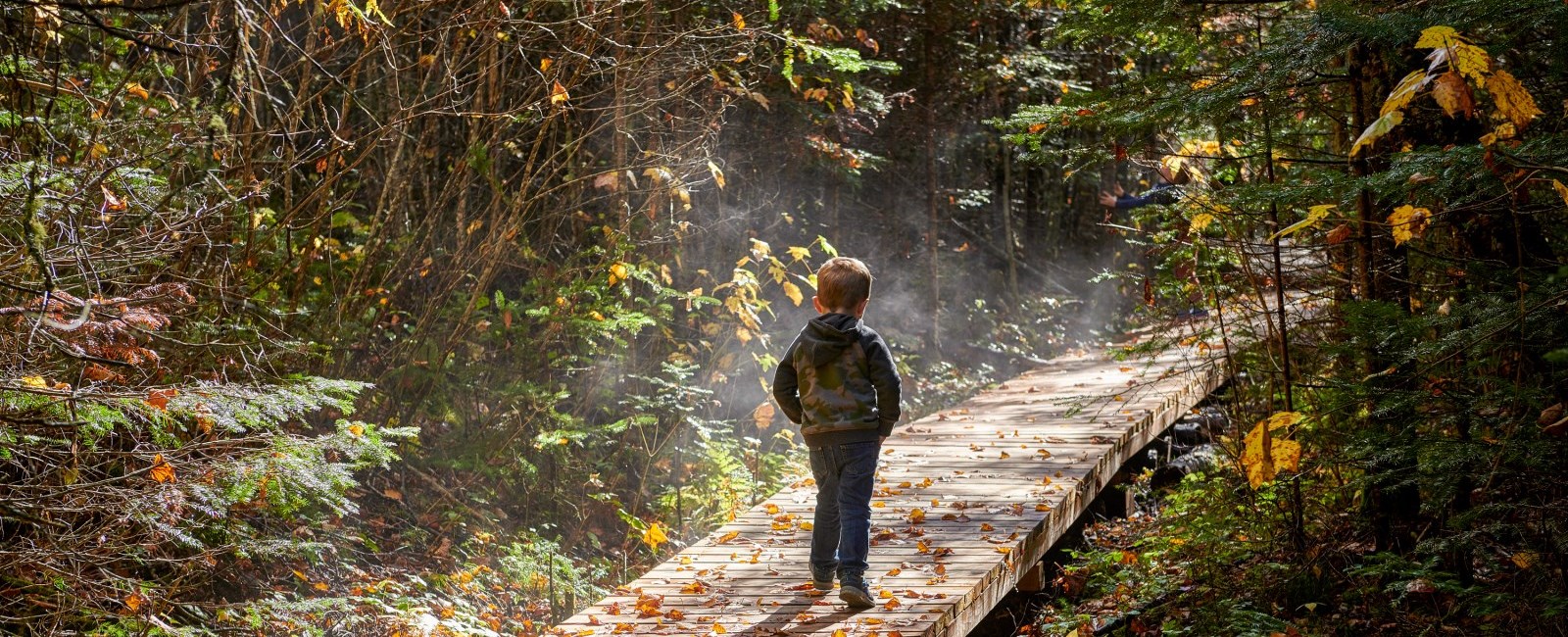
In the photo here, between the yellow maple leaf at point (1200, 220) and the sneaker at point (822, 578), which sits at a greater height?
the yellow maple leaf at point (1200, 220)

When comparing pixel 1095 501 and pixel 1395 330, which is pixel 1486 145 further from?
pixel 1095 501

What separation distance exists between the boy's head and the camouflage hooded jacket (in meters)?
0.05

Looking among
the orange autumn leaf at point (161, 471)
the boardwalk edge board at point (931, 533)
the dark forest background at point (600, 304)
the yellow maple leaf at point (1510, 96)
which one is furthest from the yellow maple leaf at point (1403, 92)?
the orange autumn leaf at point (161, 471)

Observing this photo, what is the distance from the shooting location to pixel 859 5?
1170 cm

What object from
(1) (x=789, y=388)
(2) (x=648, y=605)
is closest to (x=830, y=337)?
(1) (x=789, y=388)

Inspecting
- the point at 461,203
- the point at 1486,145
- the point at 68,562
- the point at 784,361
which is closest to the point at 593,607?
the point at 784,361

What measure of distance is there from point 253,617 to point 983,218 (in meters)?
17.0

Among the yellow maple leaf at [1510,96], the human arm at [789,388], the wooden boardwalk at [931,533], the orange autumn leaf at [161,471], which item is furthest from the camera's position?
the human arm at [789,388]

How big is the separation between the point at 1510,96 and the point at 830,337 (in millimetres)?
2834

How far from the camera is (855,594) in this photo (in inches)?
203

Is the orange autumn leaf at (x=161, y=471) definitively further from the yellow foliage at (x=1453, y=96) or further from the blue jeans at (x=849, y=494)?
the yellow foliage at (x=1453, y=96)

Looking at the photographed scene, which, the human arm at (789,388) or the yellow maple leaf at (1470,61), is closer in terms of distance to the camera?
the yellow maple leaf at (1470,61)

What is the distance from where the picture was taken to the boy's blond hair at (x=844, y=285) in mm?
5258

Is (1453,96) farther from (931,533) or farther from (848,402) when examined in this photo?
(931,533)
